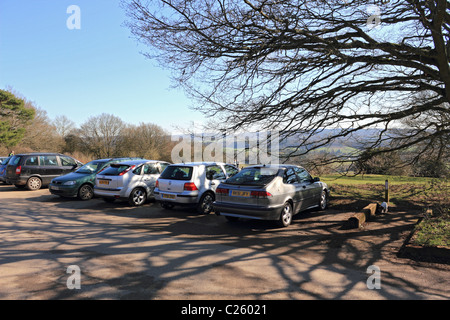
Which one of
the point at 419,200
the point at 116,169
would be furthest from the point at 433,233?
the point at 116,169

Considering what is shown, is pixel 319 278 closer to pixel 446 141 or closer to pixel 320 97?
pixel 320 97

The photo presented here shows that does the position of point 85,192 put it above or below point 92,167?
below

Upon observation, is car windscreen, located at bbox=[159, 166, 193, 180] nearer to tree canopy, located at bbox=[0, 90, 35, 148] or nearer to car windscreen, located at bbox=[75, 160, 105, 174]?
car windscreen, located at bbox=[75, 160, 105, 174]

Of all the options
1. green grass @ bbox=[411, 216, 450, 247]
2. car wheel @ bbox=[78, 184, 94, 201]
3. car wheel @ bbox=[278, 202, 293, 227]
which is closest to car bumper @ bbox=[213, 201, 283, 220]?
car wheel @ bbox=[278, 202, 293, 227]

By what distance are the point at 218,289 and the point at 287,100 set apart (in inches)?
191

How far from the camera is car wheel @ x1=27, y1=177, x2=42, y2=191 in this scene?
1471 cm

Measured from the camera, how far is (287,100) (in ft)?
24.1

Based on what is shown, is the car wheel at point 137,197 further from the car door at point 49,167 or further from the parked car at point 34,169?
the car door at point 49,167

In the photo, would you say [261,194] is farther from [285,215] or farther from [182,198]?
[182,198]

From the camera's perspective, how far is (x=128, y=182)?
10.6 meters

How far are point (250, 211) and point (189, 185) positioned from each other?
102 inches

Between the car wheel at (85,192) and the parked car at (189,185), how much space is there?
13.6ft

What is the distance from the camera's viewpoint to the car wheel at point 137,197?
10656 millimetres

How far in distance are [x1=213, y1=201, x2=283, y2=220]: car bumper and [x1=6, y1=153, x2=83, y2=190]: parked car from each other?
448 inches
